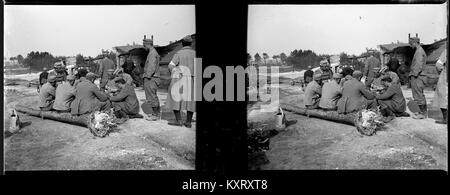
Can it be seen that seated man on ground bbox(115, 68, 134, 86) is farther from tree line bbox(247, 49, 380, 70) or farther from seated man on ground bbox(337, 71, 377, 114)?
seated man on ground bbox(337, 71, 377, 114)

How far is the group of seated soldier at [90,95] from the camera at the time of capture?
118 inches

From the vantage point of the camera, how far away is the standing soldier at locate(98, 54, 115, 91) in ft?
9.77

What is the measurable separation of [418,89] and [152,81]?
→ 1.78 meters

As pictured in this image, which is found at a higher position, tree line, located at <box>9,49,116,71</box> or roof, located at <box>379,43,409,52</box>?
roof, located at <box>379,43,409,52</box>

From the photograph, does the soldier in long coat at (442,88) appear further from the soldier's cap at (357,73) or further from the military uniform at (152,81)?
the military uniform at (152,81)

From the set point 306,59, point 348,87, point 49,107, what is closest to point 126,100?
point 49,107

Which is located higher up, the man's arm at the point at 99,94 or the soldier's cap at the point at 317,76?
the soldier's cap at the point at 317,76

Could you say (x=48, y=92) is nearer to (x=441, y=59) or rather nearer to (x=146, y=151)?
(x=146, y=151)

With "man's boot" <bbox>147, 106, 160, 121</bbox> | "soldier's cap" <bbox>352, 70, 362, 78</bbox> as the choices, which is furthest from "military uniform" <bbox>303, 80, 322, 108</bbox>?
"man's boot" <bbox>147, 106, 160, 121</bbox>

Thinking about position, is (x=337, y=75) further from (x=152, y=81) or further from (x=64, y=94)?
(x=64, y=94)

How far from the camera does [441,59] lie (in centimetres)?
298

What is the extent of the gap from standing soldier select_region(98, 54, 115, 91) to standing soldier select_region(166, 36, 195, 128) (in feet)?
1.33

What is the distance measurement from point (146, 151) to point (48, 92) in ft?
2.55

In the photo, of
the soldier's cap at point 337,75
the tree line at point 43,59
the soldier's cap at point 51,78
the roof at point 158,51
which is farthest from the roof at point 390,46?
the soldier's cap at point 51,78
